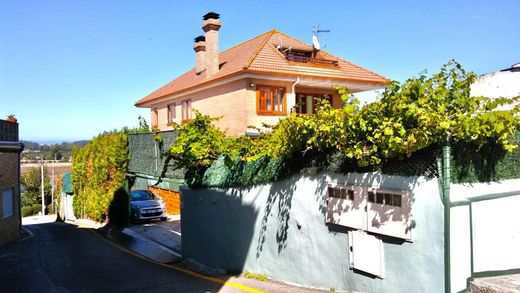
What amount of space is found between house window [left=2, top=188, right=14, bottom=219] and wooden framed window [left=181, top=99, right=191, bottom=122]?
970cm

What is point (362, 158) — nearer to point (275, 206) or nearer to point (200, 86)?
point (275, 206)

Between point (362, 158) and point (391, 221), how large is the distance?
1090mm

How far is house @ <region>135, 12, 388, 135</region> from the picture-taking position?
18969mm

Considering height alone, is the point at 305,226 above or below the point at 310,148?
below

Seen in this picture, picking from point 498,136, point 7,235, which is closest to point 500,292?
point 498,136

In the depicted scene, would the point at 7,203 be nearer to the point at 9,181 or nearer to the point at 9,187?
the point at 9,187

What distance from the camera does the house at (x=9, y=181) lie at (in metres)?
18.1

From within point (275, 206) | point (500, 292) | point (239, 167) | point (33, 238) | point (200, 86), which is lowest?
point (33, 238)

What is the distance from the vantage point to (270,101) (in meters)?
19.4

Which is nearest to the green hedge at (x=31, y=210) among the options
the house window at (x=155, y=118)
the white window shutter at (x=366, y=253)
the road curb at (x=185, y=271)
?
the house window at (x=155, y=118)

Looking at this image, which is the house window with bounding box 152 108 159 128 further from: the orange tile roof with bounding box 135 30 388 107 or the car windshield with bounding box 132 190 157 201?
the car windshield with bounding box 132 190 157 201

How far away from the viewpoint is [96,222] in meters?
23.9

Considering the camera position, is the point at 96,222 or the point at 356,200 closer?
the point at 356,200

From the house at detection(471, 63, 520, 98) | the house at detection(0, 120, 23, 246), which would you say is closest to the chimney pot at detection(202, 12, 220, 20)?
the house at detection(0, 120, 23, 246)
